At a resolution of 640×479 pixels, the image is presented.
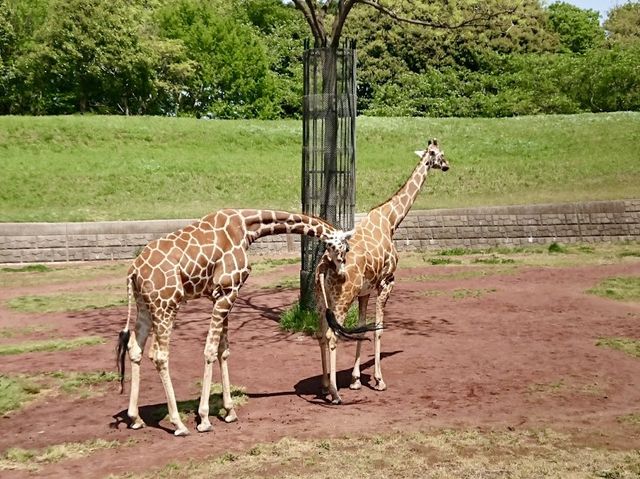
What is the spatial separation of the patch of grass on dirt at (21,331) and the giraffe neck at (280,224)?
7067 millimetres

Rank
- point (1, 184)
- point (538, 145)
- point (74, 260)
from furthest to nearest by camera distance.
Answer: point (538, 145) < point (1, 184) < point (74, 260)

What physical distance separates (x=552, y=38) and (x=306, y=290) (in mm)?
48541

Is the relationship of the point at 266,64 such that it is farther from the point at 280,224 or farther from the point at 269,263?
the point at 280,224

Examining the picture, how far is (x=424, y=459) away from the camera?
8.67 meters

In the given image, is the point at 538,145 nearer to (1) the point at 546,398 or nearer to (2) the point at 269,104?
(2) the point at 269,104

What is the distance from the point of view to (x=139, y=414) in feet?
33.9

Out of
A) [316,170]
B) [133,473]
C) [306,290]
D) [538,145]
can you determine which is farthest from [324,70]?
[538,145]

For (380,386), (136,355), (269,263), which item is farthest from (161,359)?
(269,263)

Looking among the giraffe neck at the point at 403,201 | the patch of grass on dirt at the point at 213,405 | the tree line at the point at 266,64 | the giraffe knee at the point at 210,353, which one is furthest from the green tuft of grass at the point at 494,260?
the tree line at the point at 266,64

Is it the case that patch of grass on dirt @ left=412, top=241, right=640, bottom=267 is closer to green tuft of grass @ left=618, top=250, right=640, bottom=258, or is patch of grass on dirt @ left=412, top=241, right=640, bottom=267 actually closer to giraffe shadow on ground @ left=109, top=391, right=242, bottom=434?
green tuft of grass @ left=618, top=250, right=640, bottom=258

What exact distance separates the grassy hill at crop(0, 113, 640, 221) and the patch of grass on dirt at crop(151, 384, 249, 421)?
17.7m

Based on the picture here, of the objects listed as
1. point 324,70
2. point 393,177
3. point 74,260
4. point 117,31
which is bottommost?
point 74,260

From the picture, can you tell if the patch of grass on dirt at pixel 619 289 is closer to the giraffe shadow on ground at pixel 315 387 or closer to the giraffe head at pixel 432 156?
the giraffe head at pixel 432 156

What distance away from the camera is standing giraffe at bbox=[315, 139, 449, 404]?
427 inches
